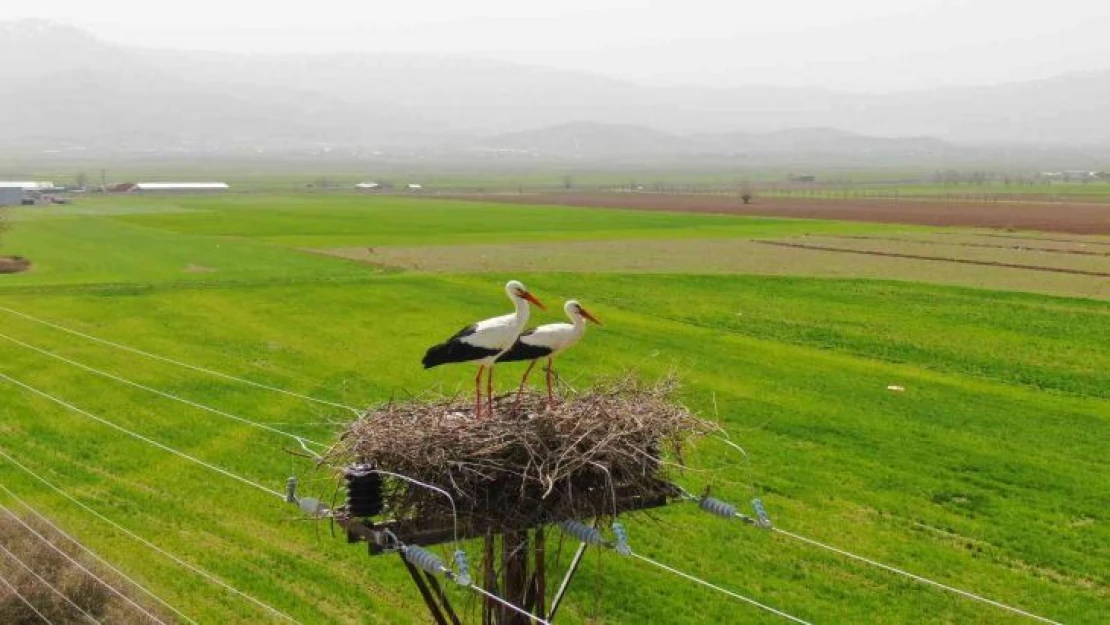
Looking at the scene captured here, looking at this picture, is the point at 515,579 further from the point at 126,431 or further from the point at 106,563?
the point at 126,431

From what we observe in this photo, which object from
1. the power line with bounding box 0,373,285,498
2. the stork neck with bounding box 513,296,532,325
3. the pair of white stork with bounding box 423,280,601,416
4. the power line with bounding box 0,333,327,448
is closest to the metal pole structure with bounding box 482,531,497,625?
the pair of white stork with bounding box 423,280,601,416

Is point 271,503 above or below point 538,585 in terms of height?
below

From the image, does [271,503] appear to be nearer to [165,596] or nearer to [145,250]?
[165,596]

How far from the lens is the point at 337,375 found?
99.8 feet

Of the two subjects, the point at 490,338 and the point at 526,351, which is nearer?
the point at 490,338

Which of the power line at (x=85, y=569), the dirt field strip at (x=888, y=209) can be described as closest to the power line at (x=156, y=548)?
the power line at (x=85, y=569)

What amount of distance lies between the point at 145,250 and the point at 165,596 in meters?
53.4

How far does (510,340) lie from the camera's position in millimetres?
9695

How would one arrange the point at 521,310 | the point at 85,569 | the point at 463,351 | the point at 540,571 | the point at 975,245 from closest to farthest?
the point at 521,310 < the point at 540,571 < the point at 463,351 < the point at 85,569 < the point at 975,245

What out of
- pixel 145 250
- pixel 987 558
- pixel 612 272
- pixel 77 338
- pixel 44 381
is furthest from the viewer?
pixel 145 250

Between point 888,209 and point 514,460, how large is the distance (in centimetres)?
10956

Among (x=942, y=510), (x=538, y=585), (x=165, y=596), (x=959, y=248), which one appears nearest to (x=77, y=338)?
(x=165, y=596)

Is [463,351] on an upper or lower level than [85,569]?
upper

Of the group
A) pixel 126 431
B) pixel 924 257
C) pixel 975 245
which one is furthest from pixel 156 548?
pixel 975 245
